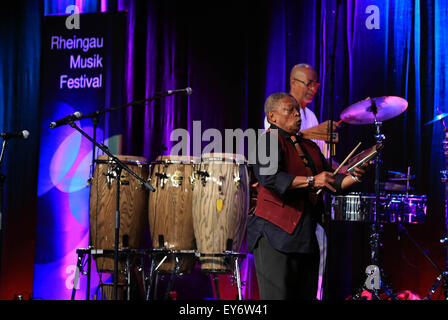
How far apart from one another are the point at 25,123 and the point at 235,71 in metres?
2.38

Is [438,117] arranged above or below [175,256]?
above

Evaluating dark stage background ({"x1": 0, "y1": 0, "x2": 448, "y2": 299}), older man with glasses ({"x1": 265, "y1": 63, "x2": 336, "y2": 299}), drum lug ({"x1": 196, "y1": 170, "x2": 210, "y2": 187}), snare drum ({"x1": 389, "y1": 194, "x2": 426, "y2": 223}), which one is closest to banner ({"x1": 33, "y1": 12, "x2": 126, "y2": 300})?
dark stage background ({"x1": 0, "y1": 0, "x2": 448, "y2": 299})

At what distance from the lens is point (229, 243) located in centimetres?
509

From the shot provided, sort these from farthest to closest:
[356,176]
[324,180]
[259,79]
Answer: [259,79], [356,176], [324,180]

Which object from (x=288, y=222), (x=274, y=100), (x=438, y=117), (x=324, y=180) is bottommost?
(x=288, y=222)

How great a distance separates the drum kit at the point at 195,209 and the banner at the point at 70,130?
65 cm

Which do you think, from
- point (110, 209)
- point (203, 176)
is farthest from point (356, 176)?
point (110, 209)

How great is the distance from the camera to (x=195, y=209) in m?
5.20

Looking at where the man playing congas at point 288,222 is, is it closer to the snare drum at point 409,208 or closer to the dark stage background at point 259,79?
the snare drum at point 409,208

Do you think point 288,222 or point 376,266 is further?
point 376,266

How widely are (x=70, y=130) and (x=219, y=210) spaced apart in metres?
1.99

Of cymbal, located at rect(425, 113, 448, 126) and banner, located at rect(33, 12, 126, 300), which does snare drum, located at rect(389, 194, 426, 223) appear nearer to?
cymbal, located at rect(425, 113, 448, 126)

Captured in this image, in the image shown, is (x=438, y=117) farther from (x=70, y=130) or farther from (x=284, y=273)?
(x=70, y=130)

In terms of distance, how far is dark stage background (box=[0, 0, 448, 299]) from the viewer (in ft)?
18.6
